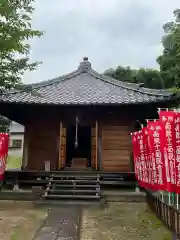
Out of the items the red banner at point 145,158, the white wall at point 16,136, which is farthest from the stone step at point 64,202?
the white wall at point 16,136

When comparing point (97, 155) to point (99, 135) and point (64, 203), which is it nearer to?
point (99, 135)

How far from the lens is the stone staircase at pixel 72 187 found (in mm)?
9469

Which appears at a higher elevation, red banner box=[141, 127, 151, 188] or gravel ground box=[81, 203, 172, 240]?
red banner box=[141, 127, 151, 188]

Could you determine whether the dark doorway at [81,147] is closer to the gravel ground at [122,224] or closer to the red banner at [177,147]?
the gravel ground at [122,224]

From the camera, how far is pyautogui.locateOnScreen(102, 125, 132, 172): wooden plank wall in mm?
11805

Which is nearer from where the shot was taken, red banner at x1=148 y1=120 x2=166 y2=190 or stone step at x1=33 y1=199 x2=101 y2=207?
red banner at x1=148 y1=120 x2=166 y2=190

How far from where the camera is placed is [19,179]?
454 inches

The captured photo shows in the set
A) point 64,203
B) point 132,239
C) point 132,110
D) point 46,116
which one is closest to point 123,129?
point 132,110

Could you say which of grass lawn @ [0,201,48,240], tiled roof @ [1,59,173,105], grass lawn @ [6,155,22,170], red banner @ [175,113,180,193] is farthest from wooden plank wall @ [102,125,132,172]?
grass lawn @ [6,155,22,170]

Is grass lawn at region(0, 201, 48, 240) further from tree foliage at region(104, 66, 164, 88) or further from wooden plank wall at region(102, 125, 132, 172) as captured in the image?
tree foliage at region(104, 66, 164, 88)

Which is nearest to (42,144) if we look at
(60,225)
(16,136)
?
(60,225)

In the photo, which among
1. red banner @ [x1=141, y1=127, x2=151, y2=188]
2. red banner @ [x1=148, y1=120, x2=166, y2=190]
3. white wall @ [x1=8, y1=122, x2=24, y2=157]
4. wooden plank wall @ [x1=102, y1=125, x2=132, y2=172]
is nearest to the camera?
red banner @ [x1=148, y1=120, x2=166, y2=190]

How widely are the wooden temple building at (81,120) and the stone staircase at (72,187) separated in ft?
2.61

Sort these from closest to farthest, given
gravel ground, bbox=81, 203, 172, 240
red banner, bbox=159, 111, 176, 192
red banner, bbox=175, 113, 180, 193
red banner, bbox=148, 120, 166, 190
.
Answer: red banner, bbox=175, 113, 180, 193 → red banner, bbox=159, 111, 176, 192 → gravel ground, bbox=81, 203, 172, 240 → red banner, bbox=148, 120, 166, 190
